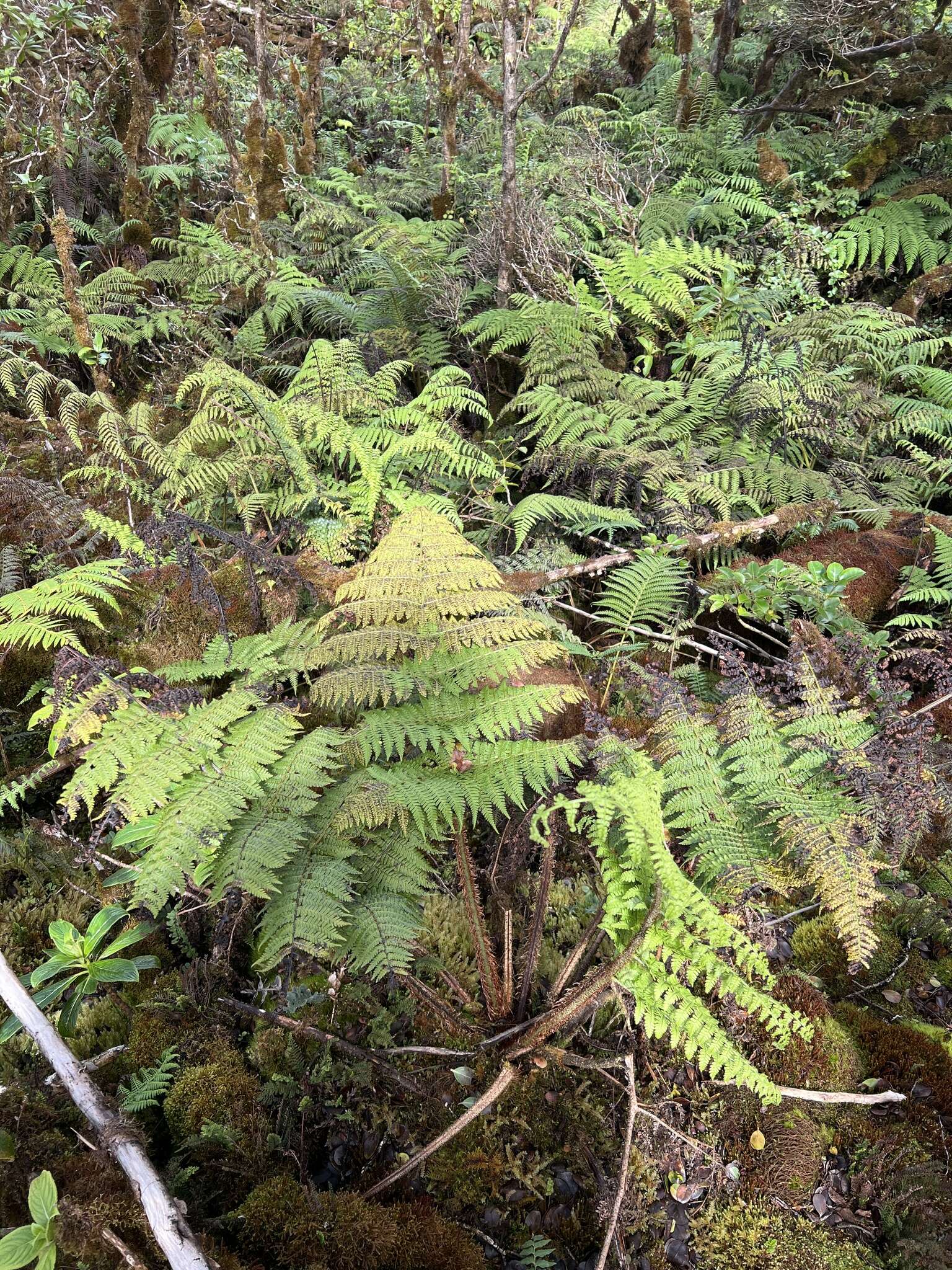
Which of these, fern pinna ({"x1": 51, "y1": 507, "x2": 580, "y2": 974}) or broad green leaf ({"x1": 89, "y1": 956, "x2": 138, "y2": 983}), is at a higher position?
fern pinna ({"x1": 51, "y1": 507, "x2": 580, "y2": 974})

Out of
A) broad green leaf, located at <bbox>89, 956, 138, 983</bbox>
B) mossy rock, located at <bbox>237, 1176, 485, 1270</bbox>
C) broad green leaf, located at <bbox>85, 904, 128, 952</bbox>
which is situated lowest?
mossy rock, located at <bbox>237, 1176, 485, 1270</bbox>

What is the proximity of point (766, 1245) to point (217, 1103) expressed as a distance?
1528mm

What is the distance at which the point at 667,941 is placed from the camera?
1946mm

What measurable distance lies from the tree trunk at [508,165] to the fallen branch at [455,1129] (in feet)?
16.2

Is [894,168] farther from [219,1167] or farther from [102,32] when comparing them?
[219,1167]

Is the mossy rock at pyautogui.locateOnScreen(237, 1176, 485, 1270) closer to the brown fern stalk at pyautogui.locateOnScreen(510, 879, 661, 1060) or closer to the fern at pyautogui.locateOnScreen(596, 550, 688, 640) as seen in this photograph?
the brown fern stalk at pyautogui.locateOnScreen(510, 879, 661, 1060)

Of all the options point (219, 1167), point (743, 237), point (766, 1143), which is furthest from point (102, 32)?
point (766, 1143)

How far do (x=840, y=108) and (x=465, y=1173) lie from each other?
9079 millimetres

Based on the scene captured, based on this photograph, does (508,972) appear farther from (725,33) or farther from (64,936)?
(725,33)

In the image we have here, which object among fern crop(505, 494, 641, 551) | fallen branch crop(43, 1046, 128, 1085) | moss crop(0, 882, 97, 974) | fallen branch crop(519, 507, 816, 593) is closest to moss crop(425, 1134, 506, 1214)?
fallen branch crop(43, 1046, 128, 1085)

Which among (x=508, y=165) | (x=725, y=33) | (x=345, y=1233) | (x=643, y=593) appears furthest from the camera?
(x=725, y=33)

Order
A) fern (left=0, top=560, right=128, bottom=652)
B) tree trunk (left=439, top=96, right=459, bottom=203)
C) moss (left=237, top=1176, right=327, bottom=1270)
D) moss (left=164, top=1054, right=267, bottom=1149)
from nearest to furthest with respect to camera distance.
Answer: moss (left=237, top=1176, right=327, bottom=1270), moss (left=164, top=1054, right=267, bottom=1149), fern (left=0, top=560, right=128, bottom=652), tree trunk (left=439, top=96, right=459, bottom=203)

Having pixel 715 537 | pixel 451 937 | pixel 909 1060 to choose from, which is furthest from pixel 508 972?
pixel 715 537

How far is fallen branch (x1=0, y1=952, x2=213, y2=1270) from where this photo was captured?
5.50 ft
